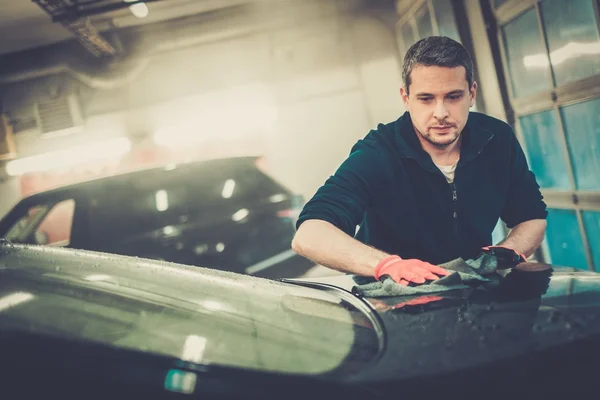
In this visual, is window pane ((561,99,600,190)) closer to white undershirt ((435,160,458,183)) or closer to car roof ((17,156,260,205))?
white undershirt ((435,160,458,183))

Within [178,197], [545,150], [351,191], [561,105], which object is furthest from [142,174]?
[545,150]

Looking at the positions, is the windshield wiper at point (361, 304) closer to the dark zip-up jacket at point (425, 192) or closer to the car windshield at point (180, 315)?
the car windshield at point (180, 315)

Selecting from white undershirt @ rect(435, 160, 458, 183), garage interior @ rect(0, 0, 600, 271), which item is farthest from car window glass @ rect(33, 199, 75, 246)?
white undershirt @ rect(435, 160, 458, 183)

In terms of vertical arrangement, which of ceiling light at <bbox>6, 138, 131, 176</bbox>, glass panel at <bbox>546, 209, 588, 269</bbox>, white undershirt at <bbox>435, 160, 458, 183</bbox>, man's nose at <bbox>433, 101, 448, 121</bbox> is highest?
ceiling light at <bbox>6, 138, 131, 176</bbox>

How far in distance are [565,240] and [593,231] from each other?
1.64 feet

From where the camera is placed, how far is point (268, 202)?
3.51m

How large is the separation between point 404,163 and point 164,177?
2.18 meters

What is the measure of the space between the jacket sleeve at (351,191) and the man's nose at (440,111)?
0.30 metres

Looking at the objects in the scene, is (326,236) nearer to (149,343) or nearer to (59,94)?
(149,343)

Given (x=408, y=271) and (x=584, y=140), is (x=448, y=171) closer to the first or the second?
(x=408, y=271)

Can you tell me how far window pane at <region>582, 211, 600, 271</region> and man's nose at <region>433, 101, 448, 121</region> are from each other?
2340 mm

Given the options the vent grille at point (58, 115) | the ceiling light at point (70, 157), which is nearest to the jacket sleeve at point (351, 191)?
the ceiling light at point (70, 157)

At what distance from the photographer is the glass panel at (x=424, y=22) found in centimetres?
580

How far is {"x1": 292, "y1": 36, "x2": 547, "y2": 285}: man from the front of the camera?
74.9 inches
